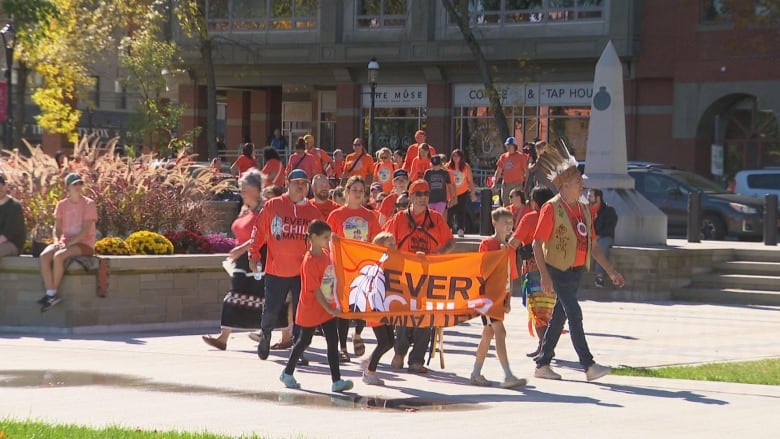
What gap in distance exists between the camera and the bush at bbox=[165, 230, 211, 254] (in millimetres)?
17766

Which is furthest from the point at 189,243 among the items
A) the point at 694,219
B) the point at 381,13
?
the point at 381,13

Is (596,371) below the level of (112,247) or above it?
below

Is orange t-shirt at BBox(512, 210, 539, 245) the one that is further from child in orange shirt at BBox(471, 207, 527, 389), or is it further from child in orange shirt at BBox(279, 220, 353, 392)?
child in orange shirt at BBox(279, 220, 353, 392)

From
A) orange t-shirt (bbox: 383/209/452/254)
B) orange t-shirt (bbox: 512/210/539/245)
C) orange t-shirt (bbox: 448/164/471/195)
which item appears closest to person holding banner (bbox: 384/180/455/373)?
orange t-shirt (bbox: 383/209/452/254)

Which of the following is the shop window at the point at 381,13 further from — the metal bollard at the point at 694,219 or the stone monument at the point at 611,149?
the stone monument at the point at 611,149

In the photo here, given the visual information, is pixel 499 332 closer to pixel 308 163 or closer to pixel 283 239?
pixel 283 239

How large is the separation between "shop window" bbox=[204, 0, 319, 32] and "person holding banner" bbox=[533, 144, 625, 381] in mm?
36967

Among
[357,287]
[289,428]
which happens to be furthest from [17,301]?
[289,428]

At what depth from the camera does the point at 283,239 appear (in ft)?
42.7

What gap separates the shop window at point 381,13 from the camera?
4762 centimetres

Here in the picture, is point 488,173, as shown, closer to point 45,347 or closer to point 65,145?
point 65,145

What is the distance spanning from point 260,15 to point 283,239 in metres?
38.5

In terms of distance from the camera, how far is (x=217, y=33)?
51.4 meters

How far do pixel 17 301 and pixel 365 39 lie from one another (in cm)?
3291
